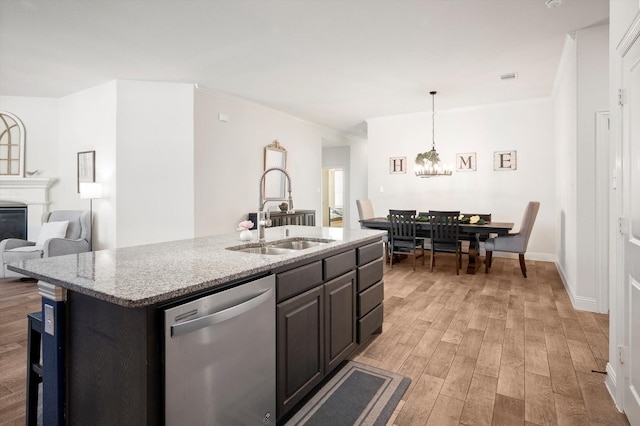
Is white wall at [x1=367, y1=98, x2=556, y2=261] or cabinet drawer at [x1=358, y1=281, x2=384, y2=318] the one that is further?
white wall at [x1=367, y1=98, x2=556, y2=261]

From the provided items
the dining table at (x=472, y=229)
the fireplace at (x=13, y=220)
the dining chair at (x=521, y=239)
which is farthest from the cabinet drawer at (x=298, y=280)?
the fireplace at (x=13, y=220)

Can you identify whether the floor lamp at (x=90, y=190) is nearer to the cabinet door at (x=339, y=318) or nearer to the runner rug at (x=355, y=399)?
the cabinet door at (x=339, y=318)

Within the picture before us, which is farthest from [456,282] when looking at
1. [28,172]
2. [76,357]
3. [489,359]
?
[28,172]

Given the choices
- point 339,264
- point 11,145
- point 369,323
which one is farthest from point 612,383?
point 11,145

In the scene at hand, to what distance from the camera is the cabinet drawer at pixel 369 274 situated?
2427mm

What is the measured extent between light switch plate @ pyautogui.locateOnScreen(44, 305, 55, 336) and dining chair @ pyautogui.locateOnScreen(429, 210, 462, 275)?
4.26 metres

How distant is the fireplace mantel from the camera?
525cm

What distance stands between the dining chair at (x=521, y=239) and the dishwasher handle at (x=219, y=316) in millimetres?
4114

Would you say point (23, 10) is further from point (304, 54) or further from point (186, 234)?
point (186, 234)

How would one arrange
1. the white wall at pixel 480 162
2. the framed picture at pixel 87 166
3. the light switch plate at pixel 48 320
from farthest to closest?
1. the white wall at pixel 480 162
2. the framed picture at pixel 87 166
3. the light switch plate at pixel 48 320

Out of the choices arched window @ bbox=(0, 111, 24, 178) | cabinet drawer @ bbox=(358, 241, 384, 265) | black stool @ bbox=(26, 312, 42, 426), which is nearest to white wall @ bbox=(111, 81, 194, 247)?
arched window @ bbox=(0, 111, 24, 178)

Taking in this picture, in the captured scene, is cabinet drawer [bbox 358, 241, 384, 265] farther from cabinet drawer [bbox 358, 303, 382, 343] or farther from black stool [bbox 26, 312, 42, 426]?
black stool [bbox 26, 312, 42, 426]

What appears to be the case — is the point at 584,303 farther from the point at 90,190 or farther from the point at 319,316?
the point at 90,190

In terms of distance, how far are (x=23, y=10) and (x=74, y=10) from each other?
17.5 inches
